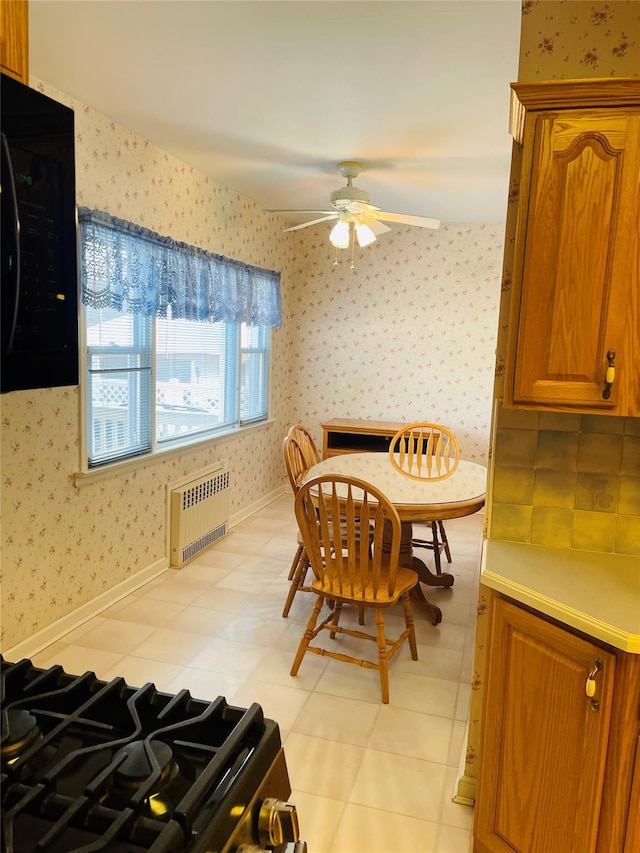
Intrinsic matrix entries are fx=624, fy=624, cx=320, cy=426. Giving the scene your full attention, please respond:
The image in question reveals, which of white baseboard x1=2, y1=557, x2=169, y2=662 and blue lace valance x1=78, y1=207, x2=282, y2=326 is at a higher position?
blue lace valance x1=78, y1=207, x2=282, y2=326

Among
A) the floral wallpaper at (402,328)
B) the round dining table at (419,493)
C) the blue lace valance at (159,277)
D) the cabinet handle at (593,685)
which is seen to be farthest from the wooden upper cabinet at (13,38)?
the floral wallpaper at (402,328)

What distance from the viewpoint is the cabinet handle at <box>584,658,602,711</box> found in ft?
4.69

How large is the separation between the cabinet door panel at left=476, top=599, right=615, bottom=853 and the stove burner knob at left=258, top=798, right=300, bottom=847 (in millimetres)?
879

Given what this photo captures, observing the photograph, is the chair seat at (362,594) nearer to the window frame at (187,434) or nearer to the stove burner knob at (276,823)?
the window frame at (187,434)

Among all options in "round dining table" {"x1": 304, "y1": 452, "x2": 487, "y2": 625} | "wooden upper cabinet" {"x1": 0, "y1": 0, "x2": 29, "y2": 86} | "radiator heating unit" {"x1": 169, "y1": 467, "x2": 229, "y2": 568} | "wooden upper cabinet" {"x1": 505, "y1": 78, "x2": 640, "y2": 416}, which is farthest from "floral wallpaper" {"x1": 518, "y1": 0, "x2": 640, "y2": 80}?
"radiator heating unit" {"x1": 169, "y1": 467, "x2": 229, "y2": 568}

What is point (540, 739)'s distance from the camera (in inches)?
62.5

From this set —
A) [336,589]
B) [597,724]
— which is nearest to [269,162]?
[336,589]

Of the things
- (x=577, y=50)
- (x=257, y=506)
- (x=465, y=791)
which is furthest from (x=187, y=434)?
(x=577, y=50)

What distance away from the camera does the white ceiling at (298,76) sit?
81.8 inches

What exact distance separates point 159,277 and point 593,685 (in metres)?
3.00

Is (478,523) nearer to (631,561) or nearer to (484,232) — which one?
(484,232)

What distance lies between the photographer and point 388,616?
3373 millimetres

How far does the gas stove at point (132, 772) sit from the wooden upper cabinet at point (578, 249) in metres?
1.17

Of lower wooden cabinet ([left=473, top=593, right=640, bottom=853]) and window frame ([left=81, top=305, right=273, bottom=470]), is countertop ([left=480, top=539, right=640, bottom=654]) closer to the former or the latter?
lower wooden cabinet ([left=473, top=593, right=640, bottom=853])
